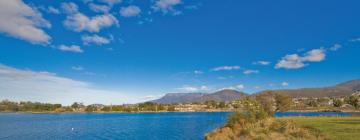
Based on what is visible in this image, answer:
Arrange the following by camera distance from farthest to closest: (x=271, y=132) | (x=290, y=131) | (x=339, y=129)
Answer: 1. (x=271, y=132)
2. (x=339, y=129)
3. (x=290, y=131)

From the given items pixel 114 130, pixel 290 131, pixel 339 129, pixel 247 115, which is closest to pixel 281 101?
pixel 114 130

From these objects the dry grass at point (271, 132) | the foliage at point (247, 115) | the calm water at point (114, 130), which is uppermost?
the foliage at point (247, 115)

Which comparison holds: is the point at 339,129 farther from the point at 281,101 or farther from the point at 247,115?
the point at 281,101

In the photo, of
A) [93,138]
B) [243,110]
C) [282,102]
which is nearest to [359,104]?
[282,102]

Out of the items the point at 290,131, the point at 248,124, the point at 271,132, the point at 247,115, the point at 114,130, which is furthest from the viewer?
the point at 114,130

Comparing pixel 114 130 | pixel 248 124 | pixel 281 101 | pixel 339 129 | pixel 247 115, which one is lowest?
pixel 114 130

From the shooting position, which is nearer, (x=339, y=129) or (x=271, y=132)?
(x=339, y=129)

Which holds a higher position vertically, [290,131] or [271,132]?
[290,131]

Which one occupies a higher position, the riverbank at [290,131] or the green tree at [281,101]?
the green tree at [281,101]

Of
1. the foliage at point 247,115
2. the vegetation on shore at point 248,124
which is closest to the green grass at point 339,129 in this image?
the vegetation on shore at point 248,124

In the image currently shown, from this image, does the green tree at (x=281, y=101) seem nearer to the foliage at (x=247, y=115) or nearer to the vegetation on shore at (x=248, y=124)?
the foliage at (x=247, y=115)

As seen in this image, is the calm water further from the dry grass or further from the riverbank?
the riverbank

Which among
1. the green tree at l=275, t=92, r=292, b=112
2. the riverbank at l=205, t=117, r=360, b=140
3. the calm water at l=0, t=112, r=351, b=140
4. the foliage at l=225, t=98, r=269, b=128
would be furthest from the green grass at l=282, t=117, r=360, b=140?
the green tree at l=275, t=92, r=292, b=112

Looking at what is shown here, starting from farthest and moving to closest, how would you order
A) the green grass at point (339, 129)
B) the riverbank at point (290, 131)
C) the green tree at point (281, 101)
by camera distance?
the green tree at point (281, 101), the riverbank at point (290, 131), the green grass at point (339, 129)
